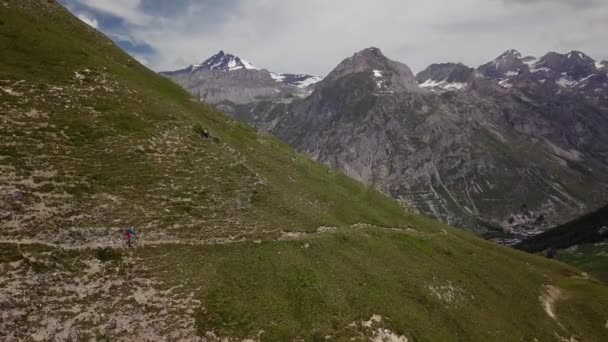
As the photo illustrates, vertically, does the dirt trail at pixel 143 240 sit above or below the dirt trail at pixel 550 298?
above

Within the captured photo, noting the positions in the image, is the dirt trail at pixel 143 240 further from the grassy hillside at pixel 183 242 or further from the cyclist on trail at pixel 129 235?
the cyclist on trail at pixel 129 235

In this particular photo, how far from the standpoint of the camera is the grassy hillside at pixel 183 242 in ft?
118

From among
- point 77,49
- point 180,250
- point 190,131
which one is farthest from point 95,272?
point 77,49

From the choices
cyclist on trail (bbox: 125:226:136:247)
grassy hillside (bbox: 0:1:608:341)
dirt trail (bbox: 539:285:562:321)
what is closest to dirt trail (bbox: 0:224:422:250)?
grassy hillside (bbox: 0:1:608:341)

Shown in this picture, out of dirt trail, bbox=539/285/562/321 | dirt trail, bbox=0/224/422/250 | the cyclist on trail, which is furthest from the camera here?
dirt trail, bbox=539/285/562/321

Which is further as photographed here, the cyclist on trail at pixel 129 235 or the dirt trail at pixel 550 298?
the dirt trail at pixel 550 298

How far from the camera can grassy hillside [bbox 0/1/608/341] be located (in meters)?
36.1

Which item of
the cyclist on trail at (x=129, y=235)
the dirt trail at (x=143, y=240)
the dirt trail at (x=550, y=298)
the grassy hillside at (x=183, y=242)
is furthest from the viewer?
the dirt trail at (x=550, y=298)

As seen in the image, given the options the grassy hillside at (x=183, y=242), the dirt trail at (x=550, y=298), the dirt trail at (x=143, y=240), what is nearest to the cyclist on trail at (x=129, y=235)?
the dirt trail at (x=143, y=240)

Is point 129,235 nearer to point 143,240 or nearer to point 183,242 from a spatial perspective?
point 143,240

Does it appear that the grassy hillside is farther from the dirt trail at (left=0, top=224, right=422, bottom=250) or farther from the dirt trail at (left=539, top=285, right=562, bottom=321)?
the dirt trail at (left=539, top=285, right=562, bottom=321)

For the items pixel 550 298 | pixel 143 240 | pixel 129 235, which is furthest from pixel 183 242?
pixel 550 298

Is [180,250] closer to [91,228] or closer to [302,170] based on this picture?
[91,228]

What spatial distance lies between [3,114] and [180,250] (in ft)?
83.4
